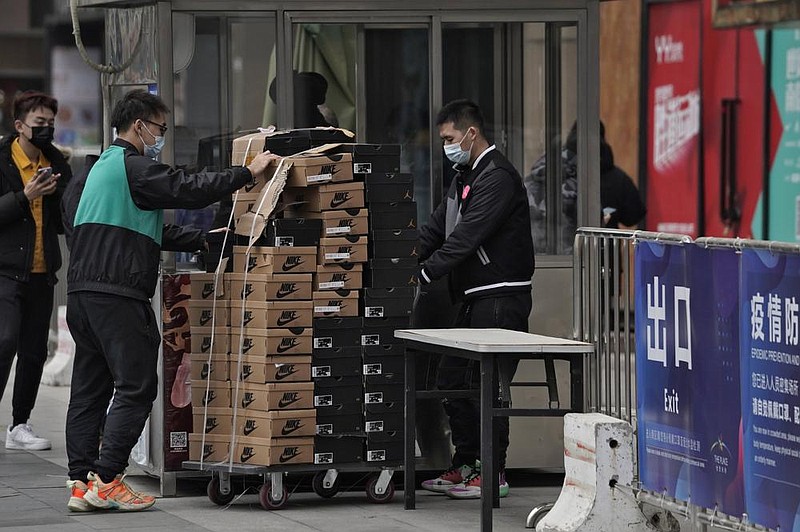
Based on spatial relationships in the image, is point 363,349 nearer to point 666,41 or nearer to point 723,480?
point 723,480

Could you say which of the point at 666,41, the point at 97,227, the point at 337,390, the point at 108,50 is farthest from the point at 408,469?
the point at 666,41

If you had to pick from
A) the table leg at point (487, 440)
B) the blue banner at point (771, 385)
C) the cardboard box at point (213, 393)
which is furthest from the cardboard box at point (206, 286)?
the blue banner at point (771, 385)

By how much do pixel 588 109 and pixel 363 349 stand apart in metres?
1.96

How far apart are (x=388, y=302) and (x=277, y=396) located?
0.72m

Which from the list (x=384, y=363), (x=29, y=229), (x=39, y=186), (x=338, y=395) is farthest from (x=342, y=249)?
(x=29, y=229)

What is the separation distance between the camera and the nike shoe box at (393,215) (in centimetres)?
819

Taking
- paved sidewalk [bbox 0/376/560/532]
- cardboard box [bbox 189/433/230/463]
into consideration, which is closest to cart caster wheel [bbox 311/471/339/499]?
paved sidewalk [bbox 0/376/560/532]

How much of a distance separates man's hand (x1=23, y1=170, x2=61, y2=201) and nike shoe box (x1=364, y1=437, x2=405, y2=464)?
2.67 metres

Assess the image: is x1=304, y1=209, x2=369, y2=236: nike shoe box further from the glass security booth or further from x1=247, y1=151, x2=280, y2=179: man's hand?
the glass security booth

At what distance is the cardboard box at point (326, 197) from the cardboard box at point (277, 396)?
2.79ft

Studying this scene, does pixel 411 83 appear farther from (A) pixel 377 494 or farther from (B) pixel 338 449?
(A) pixel 377 494

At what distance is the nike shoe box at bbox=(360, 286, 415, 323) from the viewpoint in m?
8.16

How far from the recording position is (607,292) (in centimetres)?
751

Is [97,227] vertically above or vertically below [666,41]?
below
